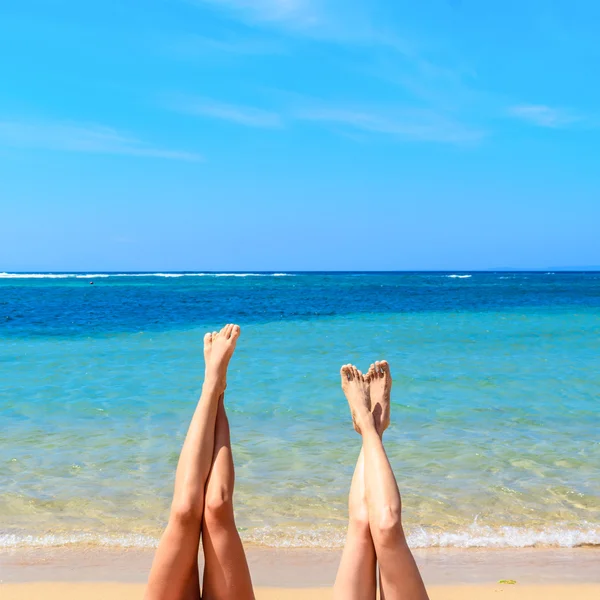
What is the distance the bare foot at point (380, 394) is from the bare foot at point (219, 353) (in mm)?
816

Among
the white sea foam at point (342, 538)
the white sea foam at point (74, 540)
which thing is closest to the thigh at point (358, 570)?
the white sea foam at point (342, 538)

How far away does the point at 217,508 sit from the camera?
99.0 inches

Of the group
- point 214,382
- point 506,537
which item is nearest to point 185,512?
point 214,382

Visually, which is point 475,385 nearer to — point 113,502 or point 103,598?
point 113,502

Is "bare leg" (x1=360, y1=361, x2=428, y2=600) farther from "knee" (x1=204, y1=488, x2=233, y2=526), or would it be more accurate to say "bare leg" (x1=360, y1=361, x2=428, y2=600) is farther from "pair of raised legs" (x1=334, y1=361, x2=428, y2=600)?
"knee" (x1=204, y1=488, x2=233, y2=526)

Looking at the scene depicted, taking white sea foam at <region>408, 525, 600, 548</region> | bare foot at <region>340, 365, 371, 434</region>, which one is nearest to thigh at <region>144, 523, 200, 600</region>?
bare foot at <region>340, 365, 371, 434</region>

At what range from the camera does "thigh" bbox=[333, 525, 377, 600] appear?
2.43 meters

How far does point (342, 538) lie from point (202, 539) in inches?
63.8

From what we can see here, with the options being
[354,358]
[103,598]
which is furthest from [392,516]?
[354,358]

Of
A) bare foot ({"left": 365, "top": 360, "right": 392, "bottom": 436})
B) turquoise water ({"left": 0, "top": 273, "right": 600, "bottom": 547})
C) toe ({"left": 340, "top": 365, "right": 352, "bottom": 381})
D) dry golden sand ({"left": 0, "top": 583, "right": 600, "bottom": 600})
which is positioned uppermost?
toe ({"left": 340, "top": 365, "right": 352, "bottom": 381})

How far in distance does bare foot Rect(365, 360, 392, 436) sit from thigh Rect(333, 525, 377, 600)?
0.74 m

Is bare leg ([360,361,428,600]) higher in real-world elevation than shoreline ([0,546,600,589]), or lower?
higher

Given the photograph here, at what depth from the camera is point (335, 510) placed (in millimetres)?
4340

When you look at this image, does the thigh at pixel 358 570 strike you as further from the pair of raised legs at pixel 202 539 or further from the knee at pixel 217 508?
the knee at pixel 217 508
